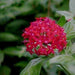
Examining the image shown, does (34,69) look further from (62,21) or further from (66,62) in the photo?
(62,21)

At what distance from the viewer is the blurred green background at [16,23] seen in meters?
3.06

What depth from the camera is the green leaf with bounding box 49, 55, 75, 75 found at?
3.16ft

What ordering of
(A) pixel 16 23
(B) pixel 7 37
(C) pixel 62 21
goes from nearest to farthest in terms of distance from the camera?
(C) pixel 62 21 < (B) pixel 7 37 < (A) pixel 16 23

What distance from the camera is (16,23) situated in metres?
3.41

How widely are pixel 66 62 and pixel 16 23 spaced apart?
2475 mm

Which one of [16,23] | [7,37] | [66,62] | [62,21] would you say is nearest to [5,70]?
[7,37]

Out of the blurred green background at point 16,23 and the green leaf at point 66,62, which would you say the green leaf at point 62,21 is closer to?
the green leaf at point 66,62

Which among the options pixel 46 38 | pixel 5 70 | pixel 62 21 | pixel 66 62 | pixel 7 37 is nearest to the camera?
pixel 66 62

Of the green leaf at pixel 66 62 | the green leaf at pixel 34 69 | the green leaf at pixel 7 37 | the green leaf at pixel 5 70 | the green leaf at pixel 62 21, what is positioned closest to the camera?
the green leaf at pixel 66 62

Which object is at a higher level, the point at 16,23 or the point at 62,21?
the point at 62,21

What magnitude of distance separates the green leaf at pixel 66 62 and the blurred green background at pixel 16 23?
2001 mm

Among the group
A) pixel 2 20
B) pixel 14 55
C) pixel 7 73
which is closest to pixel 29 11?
pixel 2 20

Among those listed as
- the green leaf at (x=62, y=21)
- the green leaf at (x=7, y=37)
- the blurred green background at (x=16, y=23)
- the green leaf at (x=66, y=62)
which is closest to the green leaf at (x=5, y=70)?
the blurred green background at (x=16, y=23)

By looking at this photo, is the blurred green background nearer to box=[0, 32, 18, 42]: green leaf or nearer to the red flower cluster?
box=[0, 32, 18, 42]: green leaf
